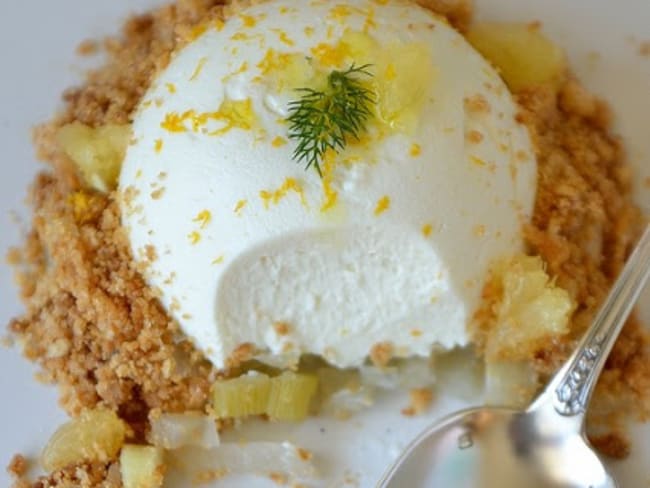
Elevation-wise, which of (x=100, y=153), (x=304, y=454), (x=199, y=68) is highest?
(x=199, y=68)

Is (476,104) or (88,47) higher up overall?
(88,47)

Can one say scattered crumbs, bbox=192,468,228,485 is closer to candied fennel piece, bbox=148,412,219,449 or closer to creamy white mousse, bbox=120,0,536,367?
candied fennel piece, bbox=148,412,219,449

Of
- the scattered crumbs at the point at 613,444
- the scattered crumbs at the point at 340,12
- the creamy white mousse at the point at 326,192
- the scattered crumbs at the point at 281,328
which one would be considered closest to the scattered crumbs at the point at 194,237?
the creamy white mousse at the point at 326,192

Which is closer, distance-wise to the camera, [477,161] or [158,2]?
[477,161]

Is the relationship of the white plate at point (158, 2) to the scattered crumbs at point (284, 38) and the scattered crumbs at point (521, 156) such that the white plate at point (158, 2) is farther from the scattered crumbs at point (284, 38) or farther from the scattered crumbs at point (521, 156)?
the scattered crumbs at point (284, 38)

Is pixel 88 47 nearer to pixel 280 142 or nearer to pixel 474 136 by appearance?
pixel 280 142

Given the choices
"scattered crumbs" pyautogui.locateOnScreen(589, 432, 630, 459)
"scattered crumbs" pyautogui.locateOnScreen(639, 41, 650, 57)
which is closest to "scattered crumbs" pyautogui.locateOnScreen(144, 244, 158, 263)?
"scattered crumbs" pyautogui.locateOnScreen(589, 432, 630, 459)

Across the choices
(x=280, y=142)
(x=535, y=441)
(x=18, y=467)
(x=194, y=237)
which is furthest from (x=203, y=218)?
(x=535, y=441)
